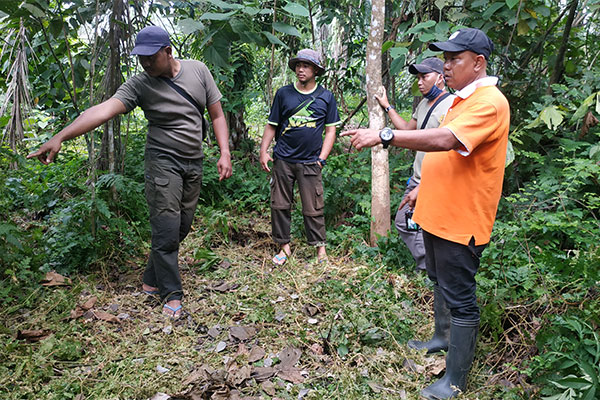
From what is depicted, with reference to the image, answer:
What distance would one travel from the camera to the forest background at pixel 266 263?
9.18ft

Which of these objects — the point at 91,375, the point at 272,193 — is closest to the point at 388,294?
the point at 272,193

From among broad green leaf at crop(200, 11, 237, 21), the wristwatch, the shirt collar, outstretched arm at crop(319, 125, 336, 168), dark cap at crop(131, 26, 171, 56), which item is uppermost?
broad green leaf at crop(200, 11, 237, 21)

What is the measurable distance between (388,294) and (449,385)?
122 cm

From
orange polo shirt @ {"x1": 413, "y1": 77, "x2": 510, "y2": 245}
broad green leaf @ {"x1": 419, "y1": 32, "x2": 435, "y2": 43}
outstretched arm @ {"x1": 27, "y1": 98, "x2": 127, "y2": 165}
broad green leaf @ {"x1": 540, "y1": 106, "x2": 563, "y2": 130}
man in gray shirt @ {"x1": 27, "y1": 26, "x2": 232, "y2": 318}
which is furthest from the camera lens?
broad green leaf @ {"x1": 419, "y1": 32, "x2": 435, "y2": 43}

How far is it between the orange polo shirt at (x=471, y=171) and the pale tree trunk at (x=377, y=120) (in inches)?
75.9

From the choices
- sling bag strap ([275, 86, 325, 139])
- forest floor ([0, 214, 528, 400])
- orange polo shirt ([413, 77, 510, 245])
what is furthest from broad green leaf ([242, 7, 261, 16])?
forest floor ([0, 214, 528, 400])

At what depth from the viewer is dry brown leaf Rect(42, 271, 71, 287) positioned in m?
3.89

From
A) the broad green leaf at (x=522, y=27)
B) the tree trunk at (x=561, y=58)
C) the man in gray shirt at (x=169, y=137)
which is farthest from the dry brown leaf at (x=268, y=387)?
the tree trunk at (x=561, y=58)

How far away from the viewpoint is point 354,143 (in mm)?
2373

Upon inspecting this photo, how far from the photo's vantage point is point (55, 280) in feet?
12.9

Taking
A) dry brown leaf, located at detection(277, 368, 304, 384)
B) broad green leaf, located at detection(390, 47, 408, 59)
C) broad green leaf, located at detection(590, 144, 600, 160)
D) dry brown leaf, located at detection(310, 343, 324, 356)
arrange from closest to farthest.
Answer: dry brown leaf, located at detection(277, 368, 304, 384), dry brown leaf, located at detection(310, 343, 324, 356), broad green leaf, located at detection(590, 144, 600, 160), broad green leaf, located at detection(390, 47, 408, 59)

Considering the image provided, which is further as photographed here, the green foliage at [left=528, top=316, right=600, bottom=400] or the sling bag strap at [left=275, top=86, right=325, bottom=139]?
the sling bag strap at [left=275, top=86, right=325, bottom=139]

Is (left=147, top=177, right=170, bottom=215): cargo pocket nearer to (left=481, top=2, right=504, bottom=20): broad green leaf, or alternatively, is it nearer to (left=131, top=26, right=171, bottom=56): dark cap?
(left=131, top=26, right=171, bottom=56): dark cap

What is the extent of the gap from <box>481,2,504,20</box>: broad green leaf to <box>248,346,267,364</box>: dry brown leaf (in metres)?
3.97
